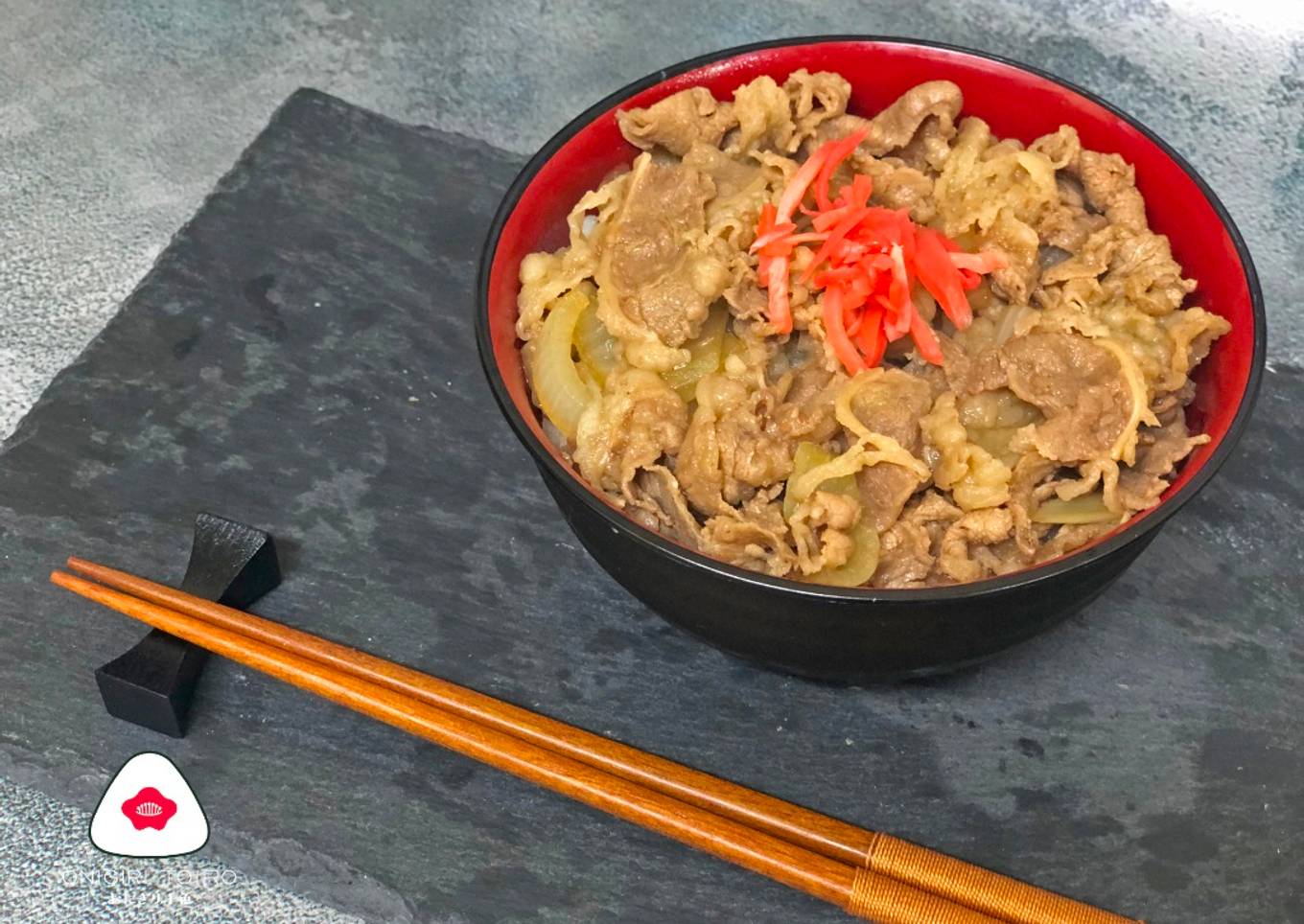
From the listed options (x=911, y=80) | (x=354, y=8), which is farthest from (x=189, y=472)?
(x=354, y=8)

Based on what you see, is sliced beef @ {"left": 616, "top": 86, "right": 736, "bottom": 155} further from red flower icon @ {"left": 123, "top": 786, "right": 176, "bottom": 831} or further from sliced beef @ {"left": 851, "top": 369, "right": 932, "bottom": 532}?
red flower icon @ {"left": 123, "top": 786, "right": 176, "bottom": 831}

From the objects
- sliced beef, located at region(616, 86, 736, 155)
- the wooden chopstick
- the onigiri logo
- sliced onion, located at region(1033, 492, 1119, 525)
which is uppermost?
sliced beef, located at region(616, 86, 736, 155)

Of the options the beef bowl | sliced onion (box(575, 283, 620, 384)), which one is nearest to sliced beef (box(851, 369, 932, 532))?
the beef bowl

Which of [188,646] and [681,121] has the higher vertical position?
[681,121]

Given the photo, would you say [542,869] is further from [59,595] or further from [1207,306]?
[1207,306]

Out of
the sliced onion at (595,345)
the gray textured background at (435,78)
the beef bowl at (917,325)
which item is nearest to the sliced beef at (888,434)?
the beef bowl at (917,325)

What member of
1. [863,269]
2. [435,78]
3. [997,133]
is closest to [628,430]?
[863,269]

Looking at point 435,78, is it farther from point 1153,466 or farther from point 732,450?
point 1153,466

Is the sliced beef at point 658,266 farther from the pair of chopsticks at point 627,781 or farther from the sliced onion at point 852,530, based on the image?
the pair of chopsticks at point 627,781
